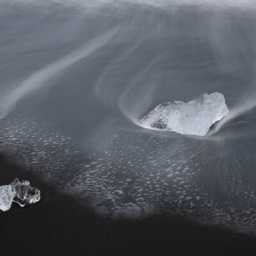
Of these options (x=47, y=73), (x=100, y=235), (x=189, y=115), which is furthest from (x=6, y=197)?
(x=47, y=73)

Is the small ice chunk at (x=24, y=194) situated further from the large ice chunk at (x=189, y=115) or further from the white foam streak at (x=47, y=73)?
the large ice chunk at (x=189, y=115)

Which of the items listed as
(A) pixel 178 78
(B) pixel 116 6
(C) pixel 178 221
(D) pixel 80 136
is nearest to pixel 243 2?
(B) pixel 116 6

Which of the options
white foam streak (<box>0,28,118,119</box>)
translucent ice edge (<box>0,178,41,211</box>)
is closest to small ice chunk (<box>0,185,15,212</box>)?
translucent ice edge (<box>0,178,41,211</box>)

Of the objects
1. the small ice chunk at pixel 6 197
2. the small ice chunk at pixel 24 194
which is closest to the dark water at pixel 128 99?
the small ice chunk at pixel 24 194

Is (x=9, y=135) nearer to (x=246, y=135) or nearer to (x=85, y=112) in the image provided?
(x=85, y=112)

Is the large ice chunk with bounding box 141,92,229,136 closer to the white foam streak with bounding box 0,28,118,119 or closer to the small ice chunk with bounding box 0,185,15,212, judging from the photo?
the white foam streak with bounding box 0,28,118,119
